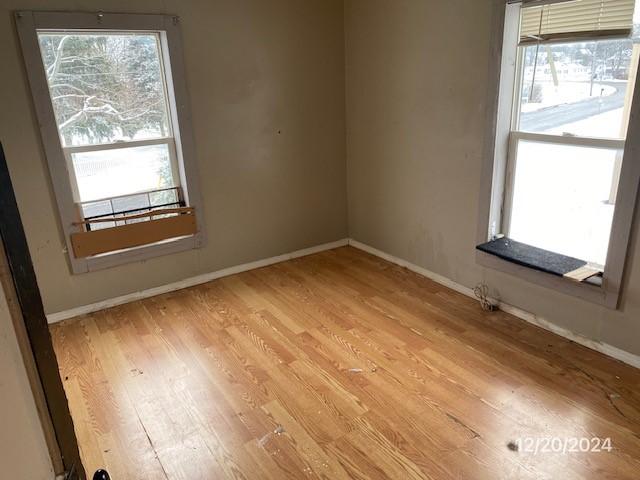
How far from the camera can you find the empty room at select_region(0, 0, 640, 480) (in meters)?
2.12

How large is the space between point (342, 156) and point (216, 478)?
299 cm

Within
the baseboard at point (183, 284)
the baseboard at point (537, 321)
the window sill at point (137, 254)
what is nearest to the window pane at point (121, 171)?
the window sill at point (137, 254)

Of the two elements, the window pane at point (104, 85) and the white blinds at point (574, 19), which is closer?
the white blinds at point (574, 19)

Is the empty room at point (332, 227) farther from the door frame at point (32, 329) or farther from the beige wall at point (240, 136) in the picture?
the door frame at point (32, 329)

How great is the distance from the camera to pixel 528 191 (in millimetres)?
2932

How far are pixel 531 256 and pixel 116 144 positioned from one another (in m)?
2.83

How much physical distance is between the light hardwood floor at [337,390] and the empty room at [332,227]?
0.01m

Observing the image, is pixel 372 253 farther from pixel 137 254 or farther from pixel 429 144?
pixel 137 254

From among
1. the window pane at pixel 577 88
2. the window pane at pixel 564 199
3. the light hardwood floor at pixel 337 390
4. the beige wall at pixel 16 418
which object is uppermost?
the window pane at pixel 577 88

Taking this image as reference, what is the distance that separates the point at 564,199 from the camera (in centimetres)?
272

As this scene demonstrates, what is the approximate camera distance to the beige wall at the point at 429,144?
2.81 meters

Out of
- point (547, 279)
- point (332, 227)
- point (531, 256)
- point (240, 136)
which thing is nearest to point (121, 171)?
point (240, 136)

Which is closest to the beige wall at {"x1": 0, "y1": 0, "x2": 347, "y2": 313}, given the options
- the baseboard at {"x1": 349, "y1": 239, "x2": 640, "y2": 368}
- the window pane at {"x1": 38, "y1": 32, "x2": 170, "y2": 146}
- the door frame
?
the window pane at {"x1": 38, "y1": 32, "x2": 170, "y2": 146}

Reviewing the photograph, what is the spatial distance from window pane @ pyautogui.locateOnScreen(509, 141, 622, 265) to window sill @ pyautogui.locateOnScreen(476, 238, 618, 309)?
19 centimetres
